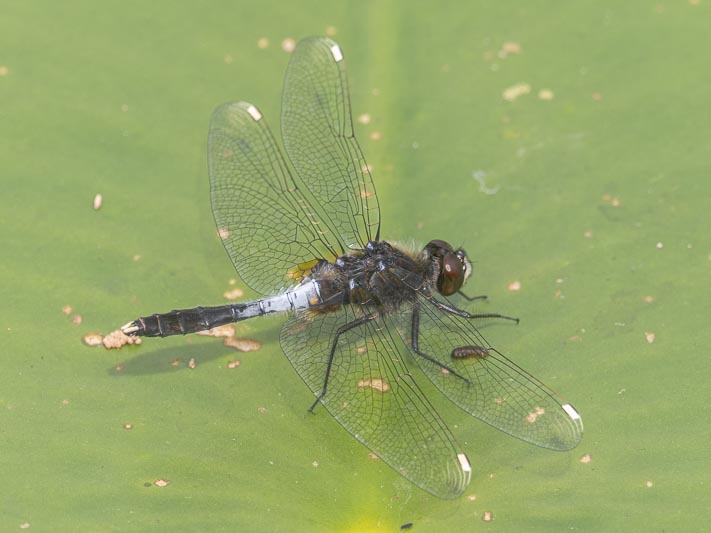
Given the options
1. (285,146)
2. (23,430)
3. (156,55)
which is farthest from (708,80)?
(23,430)

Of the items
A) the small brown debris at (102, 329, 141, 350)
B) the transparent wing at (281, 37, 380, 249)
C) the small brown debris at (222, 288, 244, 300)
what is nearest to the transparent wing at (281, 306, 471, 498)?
the small brown debris at (222, 288, 244, 300)

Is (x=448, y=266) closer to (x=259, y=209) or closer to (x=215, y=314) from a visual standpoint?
(x=259, y=209)

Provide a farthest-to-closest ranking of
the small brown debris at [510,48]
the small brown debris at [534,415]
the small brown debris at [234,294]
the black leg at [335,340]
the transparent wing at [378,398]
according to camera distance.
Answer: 1. the small brown debris at [510,48]
2. the small brown debris at [234,294]
3. the black leg at [335,340]
4. the small brown debris at [534,415]
5. the transparent wing at [378,398]

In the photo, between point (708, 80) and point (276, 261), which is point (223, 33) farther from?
point (708, 80)

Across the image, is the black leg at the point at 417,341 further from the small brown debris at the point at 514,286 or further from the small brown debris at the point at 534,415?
the small brown debris at the point at 514,286

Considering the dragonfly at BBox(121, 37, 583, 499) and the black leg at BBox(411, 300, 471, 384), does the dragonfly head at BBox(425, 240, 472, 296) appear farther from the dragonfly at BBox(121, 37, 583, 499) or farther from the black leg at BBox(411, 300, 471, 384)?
the black leg at BBox(411, 300, 471, 384)

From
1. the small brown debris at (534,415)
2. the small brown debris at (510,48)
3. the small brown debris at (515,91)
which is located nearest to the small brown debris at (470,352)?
the small brown debris at (534,415)
